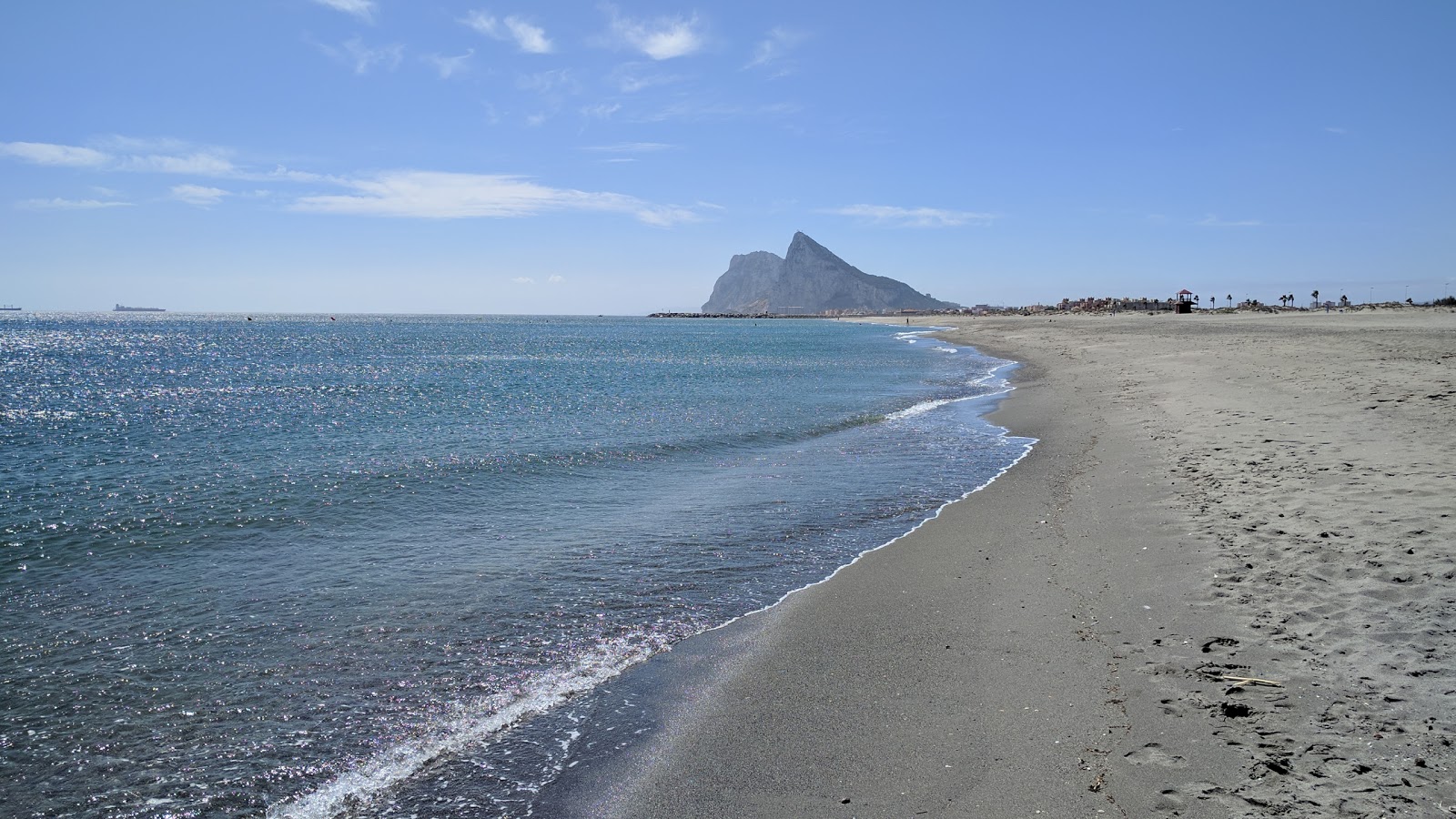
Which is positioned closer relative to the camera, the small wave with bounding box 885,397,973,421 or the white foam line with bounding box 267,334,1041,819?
the white foam line with bounding box 267,334,1041,819

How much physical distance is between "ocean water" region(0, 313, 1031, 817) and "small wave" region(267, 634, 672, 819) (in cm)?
3

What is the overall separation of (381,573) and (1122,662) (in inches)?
349

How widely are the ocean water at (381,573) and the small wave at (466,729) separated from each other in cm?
3

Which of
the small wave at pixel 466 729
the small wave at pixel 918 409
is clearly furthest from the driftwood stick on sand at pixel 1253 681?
the small wave at pixel 918 409

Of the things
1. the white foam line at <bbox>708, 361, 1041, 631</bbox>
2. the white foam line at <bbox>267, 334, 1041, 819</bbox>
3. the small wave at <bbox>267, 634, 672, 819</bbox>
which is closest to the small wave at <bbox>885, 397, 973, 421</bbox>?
the white foam line at <bbox>708, 361, 1041, 631</bbox>

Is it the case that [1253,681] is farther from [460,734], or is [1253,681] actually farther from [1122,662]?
[460,734]

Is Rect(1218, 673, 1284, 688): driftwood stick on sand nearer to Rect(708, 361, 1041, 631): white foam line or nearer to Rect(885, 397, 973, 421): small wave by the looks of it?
Rect(708, 361, 1041, 631): white foam line

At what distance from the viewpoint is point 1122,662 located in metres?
6.44

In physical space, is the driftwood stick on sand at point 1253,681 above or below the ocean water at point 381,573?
above

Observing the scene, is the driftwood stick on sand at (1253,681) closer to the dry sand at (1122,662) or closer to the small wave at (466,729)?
the dry sand at (1122,662)

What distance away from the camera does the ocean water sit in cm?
566

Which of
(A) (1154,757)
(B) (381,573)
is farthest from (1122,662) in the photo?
(B) (381,573)

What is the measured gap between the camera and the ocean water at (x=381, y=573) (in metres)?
5.66

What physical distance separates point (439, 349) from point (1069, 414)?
76.7 meters
